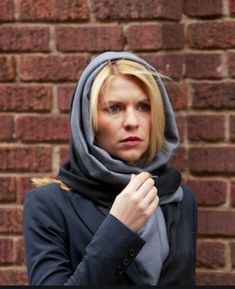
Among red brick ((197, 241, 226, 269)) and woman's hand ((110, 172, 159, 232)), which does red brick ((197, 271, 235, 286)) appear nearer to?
red brick ((197, 241, 226, 269))

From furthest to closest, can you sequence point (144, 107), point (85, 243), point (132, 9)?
1. point (132, 9)
2. point (144, 107)
3. point (85, 243)

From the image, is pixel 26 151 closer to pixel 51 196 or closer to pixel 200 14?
pixel 51 196

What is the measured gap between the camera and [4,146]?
8.30 ft

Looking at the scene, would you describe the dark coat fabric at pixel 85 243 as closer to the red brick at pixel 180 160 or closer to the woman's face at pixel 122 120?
the woman's face at pixel 122 120

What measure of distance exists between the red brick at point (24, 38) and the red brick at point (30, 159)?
0.34 meters

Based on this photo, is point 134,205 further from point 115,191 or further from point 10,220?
point 10,220

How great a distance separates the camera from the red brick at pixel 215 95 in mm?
2521

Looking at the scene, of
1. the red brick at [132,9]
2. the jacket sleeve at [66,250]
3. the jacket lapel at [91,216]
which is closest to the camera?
the jacket sleeve at [66,250]

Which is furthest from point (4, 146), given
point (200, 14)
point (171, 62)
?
point (200, 14)

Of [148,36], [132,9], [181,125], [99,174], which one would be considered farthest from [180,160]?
[99,174]

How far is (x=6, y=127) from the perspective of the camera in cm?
253

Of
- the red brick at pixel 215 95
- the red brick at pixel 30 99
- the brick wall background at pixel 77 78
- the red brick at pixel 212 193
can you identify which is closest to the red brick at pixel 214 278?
the brick wall background at pixel 77 78

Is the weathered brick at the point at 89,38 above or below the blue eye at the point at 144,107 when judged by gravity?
above

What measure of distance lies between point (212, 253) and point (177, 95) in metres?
0.55
